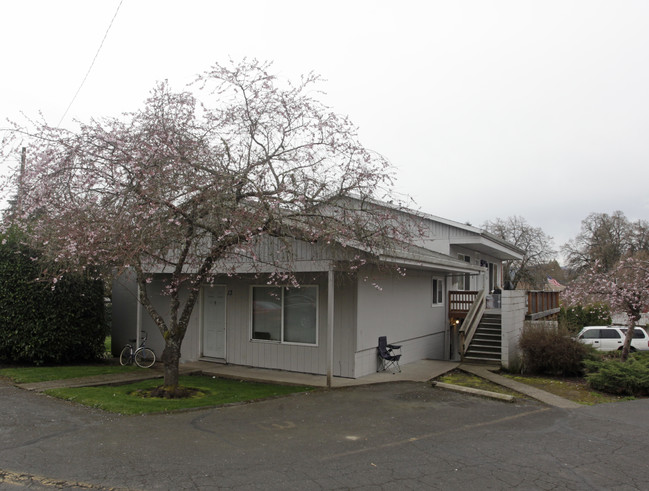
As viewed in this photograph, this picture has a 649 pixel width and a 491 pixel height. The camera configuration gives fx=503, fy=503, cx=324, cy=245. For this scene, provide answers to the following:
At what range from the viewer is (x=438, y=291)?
17078 mm

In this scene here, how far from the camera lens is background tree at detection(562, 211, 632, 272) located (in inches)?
1823

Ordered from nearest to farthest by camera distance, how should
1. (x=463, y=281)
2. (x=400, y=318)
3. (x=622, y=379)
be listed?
1. (x=622, y=379)
2. (x=400, y=318)
3. (x=463, y=281)

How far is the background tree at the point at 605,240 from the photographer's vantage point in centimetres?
4631

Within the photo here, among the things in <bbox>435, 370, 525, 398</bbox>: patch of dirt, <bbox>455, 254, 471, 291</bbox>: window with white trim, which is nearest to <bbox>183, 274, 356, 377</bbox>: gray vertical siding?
<bbox>435, 370, 525, 398</bbox>: patch of dirt

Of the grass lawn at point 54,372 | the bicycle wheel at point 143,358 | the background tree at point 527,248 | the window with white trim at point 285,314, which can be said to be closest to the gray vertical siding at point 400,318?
the window with white trim at point 285,314

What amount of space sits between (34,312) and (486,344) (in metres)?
12.9

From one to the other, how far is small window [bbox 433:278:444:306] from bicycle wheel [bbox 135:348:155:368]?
8.95m

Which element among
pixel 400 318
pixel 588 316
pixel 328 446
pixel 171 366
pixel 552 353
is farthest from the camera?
pixel 588 316

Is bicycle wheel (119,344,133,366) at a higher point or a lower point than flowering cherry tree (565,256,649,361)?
lower

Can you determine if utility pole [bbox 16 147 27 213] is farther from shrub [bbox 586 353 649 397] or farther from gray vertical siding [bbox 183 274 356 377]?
shrub [bbox 586 353 649 397]

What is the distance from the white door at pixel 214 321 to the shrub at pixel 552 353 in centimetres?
831

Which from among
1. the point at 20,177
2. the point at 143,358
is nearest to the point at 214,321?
the point at 143,358

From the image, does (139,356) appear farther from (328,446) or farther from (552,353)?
(552,353)

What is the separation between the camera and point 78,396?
9391mm
